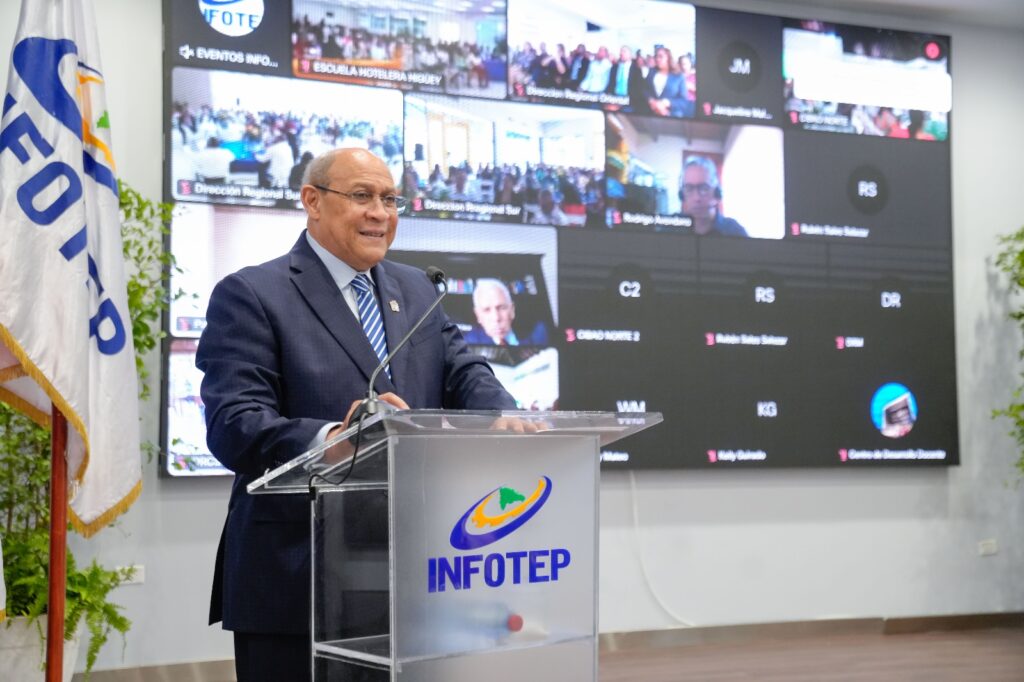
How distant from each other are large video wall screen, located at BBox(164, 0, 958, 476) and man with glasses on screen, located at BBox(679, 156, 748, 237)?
1 cm

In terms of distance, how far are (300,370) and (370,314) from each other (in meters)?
0.24

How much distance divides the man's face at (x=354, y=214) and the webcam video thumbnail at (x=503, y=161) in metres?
2.94

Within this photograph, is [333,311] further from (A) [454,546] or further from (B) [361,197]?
(A) [454,546]

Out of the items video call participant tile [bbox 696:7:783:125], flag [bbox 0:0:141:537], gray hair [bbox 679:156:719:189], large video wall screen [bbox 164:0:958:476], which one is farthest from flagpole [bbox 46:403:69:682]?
video call participant tile [bbox 696:7:783:125]

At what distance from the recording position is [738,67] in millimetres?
6219

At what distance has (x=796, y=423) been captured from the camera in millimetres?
6145

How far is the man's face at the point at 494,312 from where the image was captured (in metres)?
5.59

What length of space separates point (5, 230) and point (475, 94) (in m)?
3.02

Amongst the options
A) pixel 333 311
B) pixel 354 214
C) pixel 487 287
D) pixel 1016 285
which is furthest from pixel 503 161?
pixel 333 311

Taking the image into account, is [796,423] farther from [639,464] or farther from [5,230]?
[5,230]

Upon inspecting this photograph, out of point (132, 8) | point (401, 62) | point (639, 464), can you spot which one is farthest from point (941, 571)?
point (132, 8)

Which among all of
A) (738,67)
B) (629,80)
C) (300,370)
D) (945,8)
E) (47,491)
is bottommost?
(47,491)

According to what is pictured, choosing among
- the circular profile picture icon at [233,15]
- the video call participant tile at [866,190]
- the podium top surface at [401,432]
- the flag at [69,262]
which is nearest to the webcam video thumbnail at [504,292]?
the circular profile picture icon at [233,15]

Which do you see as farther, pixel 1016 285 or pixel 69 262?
pixel 1016 285
